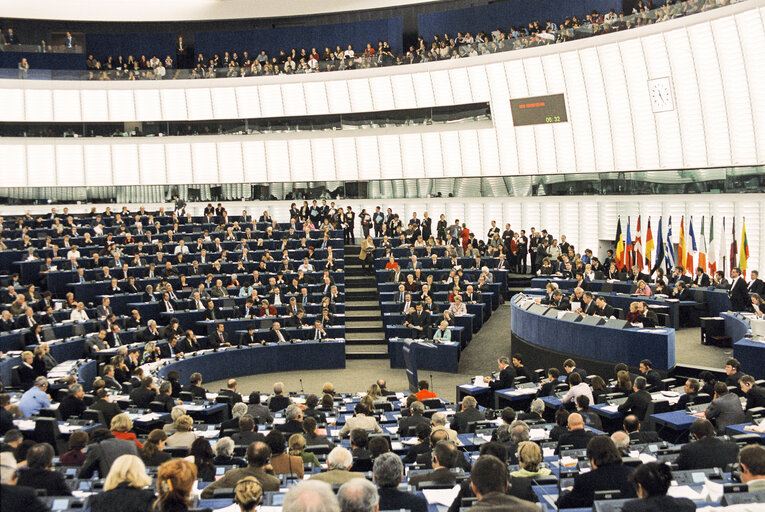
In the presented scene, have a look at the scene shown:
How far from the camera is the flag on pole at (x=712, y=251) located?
2248 centimetres

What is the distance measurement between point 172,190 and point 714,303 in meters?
23.7

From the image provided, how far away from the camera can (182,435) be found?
8.89 metres

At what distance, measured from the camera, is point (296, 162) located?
34531mm

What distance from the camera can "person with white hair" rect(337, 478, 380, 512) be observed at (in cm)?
410

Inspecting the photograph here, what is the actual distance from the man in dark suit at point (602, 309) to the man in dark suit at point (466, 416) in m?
6.89

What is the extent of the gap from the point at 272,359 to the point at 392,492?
13.6 m

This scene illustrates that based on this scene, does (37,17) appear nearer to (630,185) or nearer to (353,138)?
(353,138)

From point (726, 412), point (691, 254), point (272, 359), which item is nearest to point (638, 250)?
point (691, 254)

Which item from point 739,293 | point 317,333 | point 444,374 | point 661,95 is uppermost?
point 661,95

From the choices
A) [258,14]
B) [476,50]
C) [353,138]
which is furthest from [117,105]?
[476,50]

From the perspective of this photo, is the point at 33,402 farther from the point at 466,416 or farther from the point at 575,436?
the point at 575,436

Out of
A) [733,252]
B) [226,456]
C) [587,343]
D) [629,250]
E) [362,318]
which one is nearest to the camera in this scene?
[226,456]

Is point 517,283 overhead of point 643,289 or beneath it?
overhead

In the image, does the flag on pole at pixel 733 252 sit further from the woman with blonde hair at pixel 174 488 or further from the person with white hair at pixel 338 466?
the woman with blonde hair at pixel 174 488
